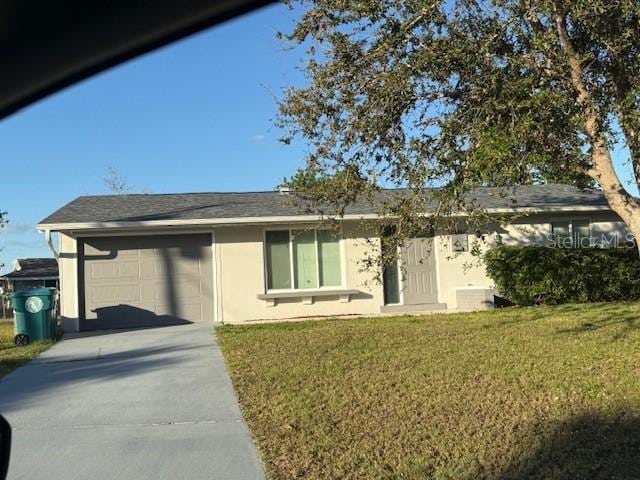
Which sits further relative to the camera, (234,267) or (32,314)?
(234,267)

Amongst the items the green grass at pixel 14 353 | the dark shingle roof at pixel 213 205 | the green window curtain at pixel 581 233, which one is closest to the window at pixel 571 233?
the green window curtain at pixel 581 233

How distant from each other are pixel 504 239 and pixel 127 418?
1182 centimetres

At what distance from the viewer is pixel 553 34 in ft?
21.1

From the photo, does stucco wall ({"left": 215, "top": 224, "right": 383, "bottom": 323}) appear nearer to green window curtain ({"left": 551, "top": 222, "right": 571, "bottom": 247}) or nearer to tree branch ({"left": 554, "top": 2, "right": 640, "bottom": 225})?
green window curtain ({"left": 551, "top": 222, "right": 571, "bottom": 247})

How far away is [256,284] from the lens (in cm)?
1497

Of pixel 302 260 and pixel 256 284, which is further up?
pixel 302 260

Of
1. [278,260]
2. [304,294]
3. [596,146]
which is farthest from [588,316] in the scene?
[278,260]

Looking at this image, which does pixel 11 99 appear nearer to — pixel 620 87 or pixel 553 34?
pixel 553 34

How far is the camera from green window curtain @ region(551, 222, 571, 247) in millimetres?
16375

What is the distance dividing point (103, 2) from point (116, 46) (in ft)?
0.70

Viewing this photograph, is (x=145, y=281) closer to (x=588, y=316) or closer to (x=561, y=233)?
(x=588, y=316)

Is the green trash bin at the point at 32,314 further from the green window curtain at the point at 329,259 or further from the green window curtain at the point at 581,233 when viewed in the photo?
the green window curtain at the point at 581,233

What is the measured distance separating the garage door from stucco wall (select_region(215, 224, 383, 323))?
420mm

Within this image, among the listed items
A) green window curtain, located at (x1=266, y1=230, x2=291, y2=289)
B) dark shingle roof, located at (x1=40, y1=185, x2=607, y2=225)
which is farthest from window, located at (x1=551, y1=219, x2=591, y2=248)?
green window curtain, located at (x1=266, y1=230, x2=291, y2=289)
